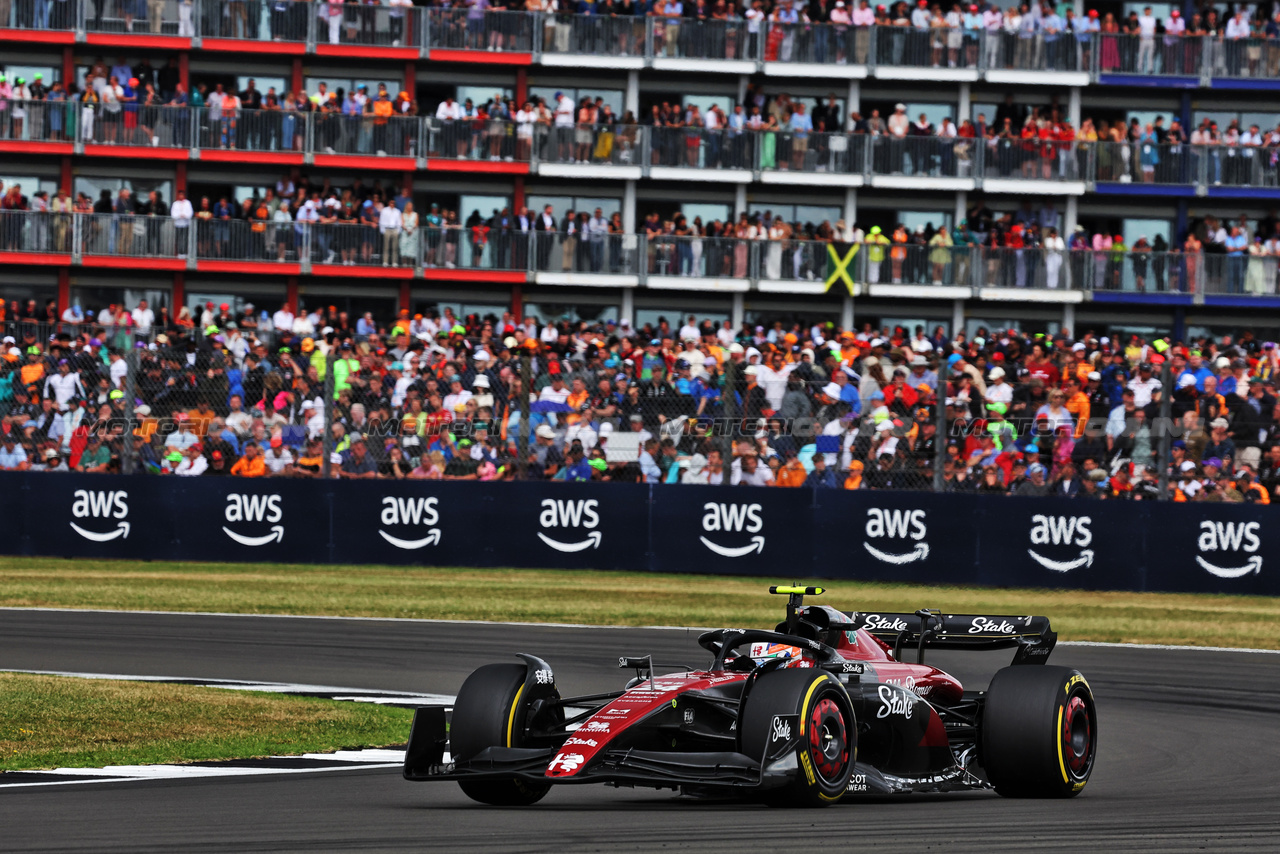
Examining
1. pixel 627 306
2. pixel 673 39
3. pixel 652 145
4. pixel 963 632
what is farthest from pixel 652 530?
pixel 673 39

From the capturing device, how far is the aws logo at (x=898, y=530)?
2119cm

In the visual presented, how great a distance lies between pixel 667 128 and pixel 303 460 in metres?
19.0

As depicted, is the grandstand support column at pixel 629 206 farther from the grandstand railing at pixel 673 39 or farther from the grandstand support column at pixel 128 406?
the grandstand support column at pixel 128 406

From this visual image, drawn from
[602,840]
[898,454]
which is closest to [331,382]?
[898,454]

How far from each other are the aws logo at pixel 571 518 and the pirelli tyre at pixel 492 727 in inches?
564

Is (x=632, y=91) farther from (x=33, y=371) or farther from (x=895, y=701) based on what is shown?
(x=895, y=701)

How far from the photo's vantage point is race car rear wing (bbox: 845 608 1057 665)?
30.2 ft

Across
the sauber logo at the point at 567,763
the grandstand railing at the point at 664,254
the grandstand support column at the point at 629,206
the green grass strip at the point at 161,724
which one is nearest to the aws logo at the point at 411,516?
the green grass strip at the point at 161,724

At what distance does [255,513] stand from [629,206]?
20400mm

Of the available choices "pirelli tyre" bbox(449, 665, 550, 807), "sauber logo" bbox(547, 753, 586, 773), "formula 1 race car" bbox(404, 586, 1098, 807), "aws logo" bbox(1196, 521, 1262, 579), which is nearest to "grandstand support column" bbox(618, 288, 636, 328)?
"aws logo" bbox(1196, 521, 1262, 579)

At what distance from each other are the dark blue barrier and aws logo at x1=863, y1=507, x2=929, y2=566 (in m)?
0.02

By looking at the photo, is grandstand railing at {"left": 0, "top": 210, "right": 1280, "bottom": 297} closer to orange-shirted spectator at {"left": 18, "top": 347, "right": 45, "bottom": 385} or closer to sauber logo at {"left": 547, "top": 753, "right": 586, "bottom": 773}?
orange-shirted spectator at {"left": 18, "top": 347, "right": 45, "bottom": 385}

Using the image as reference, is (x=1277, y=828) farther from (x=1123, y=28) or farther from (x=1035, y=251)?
(x=1123, y=28)

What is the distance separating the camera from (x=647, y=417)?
2138 cm
